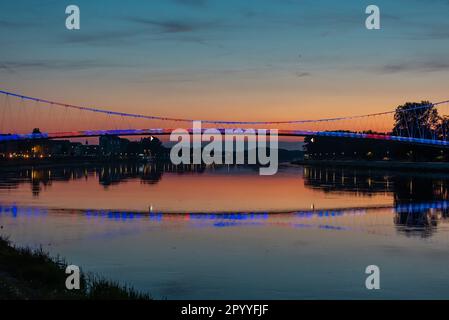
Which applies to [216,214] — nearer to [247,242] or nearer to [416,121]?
[247,242]

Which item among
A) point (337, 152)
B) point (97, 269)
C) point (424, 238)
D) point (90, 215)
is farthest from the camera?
point (337, 152)

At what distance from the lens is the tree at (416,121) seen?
407ft

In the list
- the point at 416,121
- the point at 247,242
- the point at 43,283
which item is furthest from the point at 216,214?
the point at 416,121

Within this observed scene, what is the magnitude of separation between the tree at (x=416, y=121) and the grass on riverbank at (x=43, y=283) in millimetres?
111671

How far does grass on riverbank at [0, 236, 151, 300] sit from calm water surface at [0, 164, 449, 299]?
50.7 inches

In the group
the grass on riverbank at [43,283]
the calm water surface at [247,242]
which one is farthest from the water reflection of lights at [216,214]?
the grass on riverbank at [43,283]

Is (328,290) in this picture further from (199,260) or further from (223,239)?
(223,239)

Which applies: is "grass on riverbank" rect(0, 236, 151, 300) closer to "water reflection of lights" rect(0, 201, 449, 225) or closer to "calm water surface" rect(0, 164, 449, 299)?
"calm water surface" rect(0, 164, 449, 299)

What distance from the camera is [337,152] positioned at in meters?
188

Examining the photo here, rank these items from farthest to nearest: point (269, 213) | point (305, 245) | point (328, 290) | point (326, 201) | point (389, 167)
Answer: point (389, 167) < point (326, 201) < point (269, 213) < point (305, 245) < point (328, 290)

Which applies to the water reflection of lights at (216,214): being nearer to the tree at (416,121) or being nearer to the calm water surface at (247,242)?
the calm water surface at (247,242)

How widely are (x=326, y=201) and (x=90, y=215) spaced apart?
15491mm
